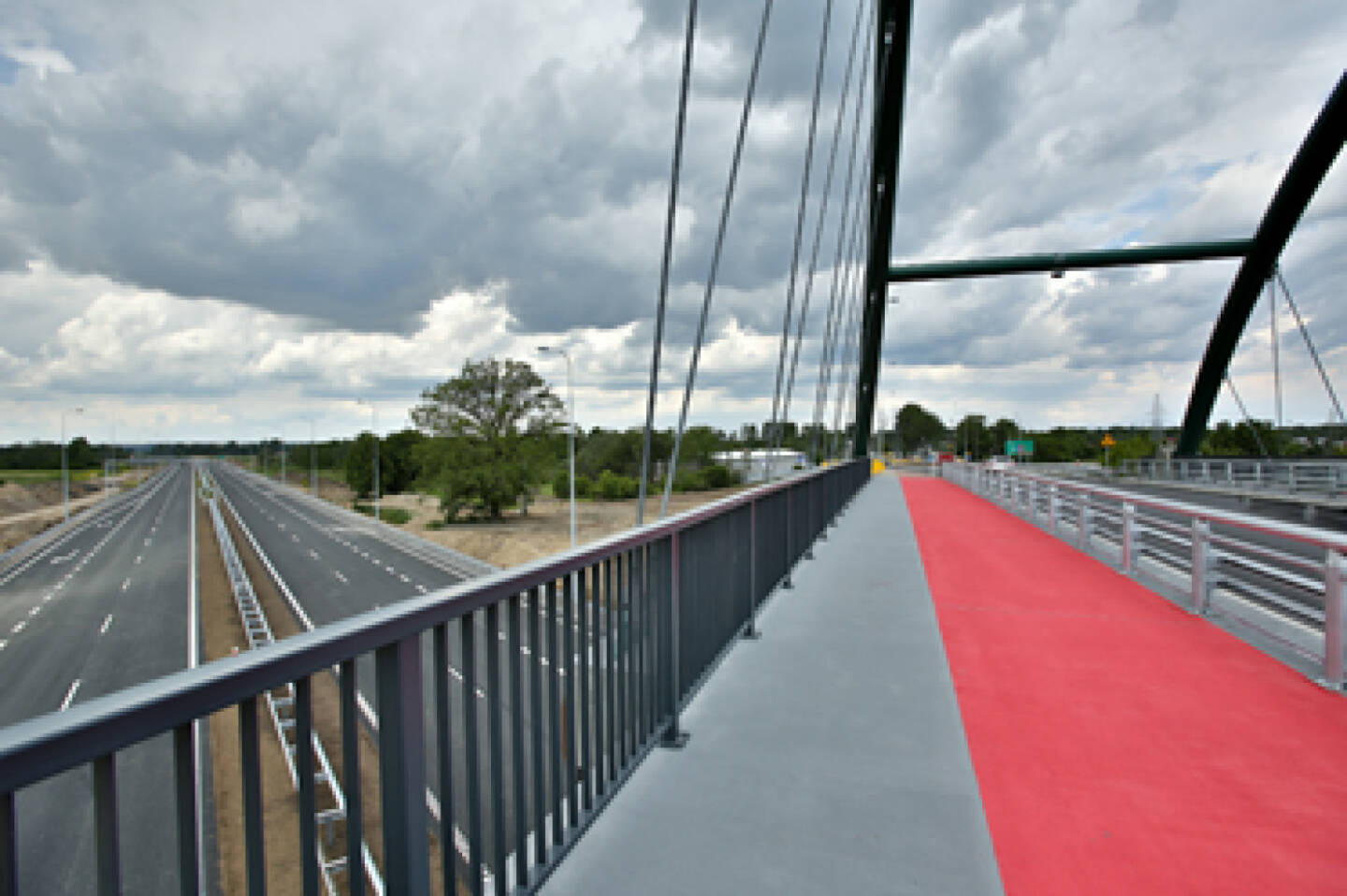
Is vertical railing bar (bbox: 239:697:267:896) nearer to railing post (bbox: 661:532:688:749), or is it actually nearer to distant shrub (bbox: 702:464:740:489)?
railing post (bbox: 661:532:688:749)

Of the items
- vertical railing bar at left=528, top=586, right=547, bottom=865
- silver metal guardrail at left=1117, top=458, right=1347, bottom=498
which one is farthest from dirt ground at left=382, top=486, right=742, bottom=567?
vertical railing bar at left=528, top=586, right=547, bottom=865

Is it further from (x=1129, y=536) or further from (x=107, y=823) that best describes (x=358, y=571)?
(x=107, y=823)

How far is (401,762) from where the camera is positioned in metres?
1.34

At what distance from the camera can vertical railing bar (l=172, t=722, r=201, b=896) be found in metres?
0.93

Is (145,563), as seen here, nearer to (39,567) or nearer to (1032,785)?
(39,567)

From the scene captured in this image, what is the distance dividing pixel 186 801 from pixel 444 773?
23.1 inches

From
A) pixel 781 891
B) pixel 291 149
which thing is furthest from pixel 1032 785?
pixel 291 149

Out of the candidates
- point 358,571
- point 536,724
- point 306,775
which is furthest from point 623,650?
point 358,571

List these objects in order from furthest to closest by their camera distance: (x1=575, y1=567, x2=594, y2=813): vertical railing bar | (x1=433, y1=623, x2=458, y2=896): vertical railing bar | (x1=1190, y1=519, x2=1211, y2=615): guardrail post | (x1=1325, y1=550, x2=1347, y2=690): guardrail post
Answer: (x1=1190, y1=519, x2=1211, y2=615): guardrail post
(x1=1325, y1=550, x2=1347, y2=690): guardrail post
(x1=575, y1=567, x2=594, y2=813): vertical railing bar
(x1=433, y1=623, x2=458, y2=896): vertical railing bar

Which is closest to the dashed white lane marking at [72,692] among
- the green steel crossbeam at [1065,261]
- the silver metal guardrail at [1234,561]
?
the silver metal guardrail at [1234,561]

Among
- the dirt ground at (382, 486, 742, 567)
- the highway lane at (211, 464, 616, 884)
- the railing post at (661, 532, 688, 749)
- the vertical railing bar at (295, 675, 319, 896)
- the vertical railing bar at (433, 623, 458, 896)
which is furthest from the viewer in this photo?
the dirt ground at (382, 486, 742, 567)

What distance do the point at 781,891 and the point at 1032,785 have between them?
127 centimetres

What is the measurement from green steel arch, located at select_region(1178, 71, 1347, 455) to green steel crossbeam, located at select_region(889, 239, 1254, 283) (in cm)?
84

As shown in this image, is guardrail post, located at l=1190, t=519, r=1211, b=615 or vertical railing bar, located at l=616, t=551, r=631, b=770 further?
guardrail post, located at l=1190, t=519, r=1211, b=615
